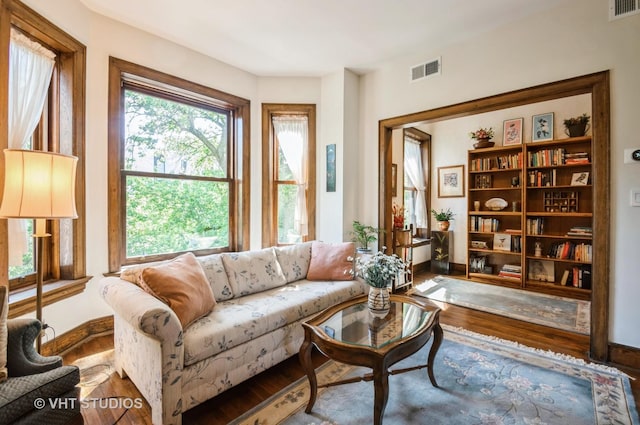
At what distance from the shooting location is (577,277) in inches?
165

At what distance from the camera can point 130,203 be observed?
2.96m

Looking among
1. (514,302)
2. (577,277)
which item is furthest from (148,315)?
(577,277)

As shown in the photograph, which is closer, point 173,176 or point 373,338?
point 373,338

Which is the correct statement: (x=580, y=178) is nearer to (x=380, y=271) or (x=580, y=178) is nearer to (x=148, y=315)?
(x=380, y=271)

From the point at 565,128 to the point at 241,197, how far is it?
4695 mm

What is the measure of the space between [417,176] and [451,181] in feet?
2.05

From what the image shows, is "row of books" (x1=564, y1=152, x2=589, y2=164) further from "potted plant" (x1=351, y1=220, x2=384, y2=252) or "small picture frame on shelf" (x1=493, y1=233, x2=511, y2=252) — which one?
"potted plant" (x1=351, y1=220, x2=384, y2=252)

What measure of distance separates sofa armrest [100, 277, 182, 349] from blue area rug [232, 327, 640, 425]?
2.17 ft

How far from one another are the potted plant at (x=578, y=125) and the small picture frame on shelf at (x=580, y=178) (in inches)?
21.5

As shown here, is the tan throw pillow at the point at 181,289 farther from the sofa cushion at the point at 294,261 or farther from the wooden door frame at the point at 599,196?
the wooden door frame at the point at 599,196

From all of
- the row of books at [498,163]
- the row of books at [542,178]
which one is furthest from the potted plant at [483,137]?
the row of books at [542,178]

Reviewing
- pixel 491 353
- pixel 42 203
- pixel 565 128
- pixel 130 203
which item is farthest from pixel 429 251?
pixel 42 203

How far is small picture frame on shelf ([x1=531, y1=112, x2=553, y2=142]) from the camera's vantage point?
14.5 feet

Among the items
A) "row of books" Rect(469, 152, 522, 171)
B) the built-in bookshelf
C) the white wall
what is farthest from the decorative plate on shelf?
the white wall
